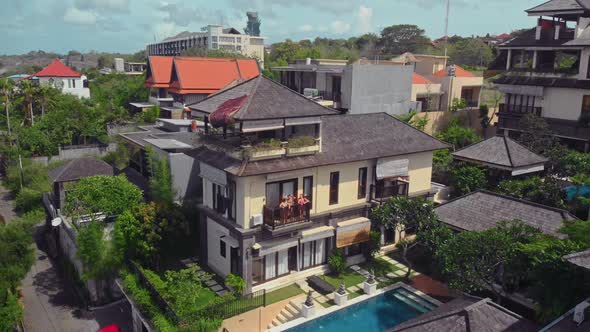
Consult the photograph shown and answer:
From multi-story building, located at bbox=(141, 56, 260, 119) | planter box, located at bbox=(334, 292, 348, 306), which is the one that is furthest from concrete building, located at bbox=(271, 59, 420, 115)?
planter box, located at bbox=(334, 292, 348, 306)

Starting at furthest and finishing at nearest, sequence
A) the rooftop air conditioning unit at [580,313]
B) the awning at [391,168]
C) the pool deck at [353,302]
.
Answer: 1. the awning at [391,168]
2. the pool deck at [353,302]
3. the rooftop air conditioning unit at [580,313]

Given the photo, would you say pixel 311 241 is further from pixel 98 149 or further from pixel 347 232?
pixel 98 149

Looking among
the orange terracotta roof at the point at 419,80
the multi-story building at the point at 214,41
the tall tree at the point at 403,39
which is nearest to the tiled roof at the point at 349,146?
the orange terracotta roof at the point at 419,80

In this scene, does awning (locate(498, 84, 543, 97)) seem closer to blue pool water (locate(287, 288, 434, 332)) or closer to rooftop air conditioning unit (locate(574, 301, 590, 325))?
blue pool water (locate(287, 288, 434, 332))

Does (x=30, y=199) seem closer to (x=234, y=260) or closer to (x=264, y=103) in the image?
(x=234, y=260)

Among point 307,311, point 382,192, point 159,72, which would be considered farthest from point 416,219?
point 159,72

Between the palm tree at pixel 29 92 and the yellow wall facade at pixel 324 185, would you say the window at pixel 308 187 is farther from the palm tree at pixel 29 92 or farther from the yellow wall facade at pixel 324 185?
the palm tree at pixel 29 92
